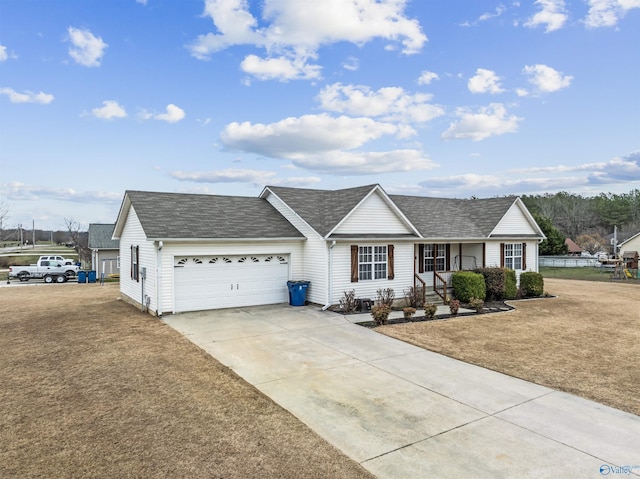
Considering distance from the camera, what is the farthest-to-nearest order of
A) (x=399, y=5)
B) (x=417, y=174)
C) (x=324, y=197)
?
(x=417, y=174) → (x=324, y=197) → (x=399, y=5)

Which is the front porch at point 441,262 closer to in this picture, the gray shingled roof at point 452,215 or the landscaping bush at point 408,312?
the gray shingled roof at point 452,215

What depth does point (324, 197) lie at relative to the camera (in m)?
19.3

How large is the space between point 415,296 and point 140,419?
1253cm

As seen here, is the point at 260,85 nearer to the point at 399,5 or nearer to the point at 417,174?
the point at 399,5

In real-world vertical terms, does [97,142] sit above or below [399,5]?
below

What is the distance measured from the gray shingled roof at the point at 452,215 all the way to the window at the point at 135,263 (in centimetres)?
1199

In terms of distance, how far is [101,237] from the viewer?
31438 millimetres

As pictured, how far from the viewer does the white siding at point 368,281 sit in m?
15.6

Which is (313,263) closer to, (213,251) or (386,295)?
(386,295)

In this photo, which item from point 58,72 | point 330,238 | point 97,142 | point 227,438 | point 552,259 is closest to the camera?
point 227,438

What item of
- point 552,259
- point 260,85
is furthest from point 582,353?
point 552,259

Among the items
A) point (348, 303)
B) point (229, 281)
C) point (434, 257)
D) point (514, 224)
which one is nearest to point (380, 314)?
point (348, 303)

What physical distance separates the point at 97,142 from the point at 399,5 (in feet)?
52.3

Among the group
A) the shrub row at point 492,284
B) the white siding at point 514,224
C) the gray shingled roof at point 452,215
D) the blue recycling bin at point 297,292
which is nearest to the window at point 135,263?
the blue recycling bin at point 297,292
